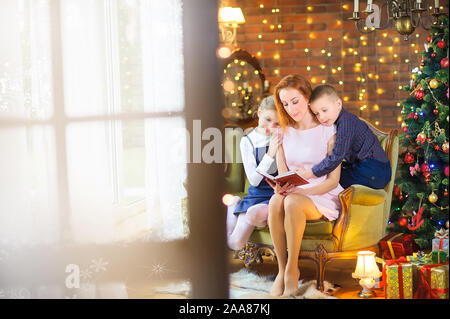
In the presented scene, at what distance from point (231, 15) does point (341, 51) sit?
2.60 ft

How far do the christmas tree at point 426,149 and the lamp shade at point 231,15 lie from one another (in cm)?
124

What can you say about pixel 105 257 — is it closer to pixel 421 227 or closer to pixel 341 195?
pixel 341 195

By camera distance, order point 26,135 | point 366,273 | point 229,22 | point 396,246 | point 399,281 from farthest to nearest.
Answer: point 229,22
point 26,135
point 396,246
point 366,273
point 399,281

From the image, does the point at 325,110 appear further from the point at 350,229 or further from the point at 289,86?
the point at 350,229

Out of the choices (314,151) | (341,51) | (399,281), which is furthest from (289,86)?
(399,281)

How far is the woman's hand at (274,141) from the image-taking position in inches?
144

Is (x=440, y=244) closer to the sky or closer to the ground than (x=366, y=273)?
closer to the sky

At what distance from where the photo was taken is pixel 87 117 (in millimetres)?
3891

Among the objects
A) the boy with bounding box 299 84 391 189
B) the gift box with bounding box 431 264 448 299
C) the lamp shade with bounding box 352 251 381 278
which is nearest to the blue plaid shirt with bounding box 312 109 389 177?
the boy with bounding box 299 84 391 189

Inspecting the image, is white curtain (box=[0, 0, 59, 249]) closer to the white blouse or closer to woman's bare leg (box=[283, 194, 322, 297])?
the white blouse

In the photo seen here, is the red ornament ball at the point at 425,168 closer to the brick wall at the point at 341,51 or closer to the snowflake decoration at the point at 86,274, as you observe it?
the brick wall at the point at 341,51

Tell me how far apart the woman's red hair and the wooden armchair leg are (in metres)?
0.77

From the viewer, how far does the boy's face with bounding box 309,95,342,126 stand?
3609 mm

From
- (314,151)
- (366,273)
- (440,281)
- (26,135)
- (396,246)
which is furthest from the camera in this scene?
(26,135)
